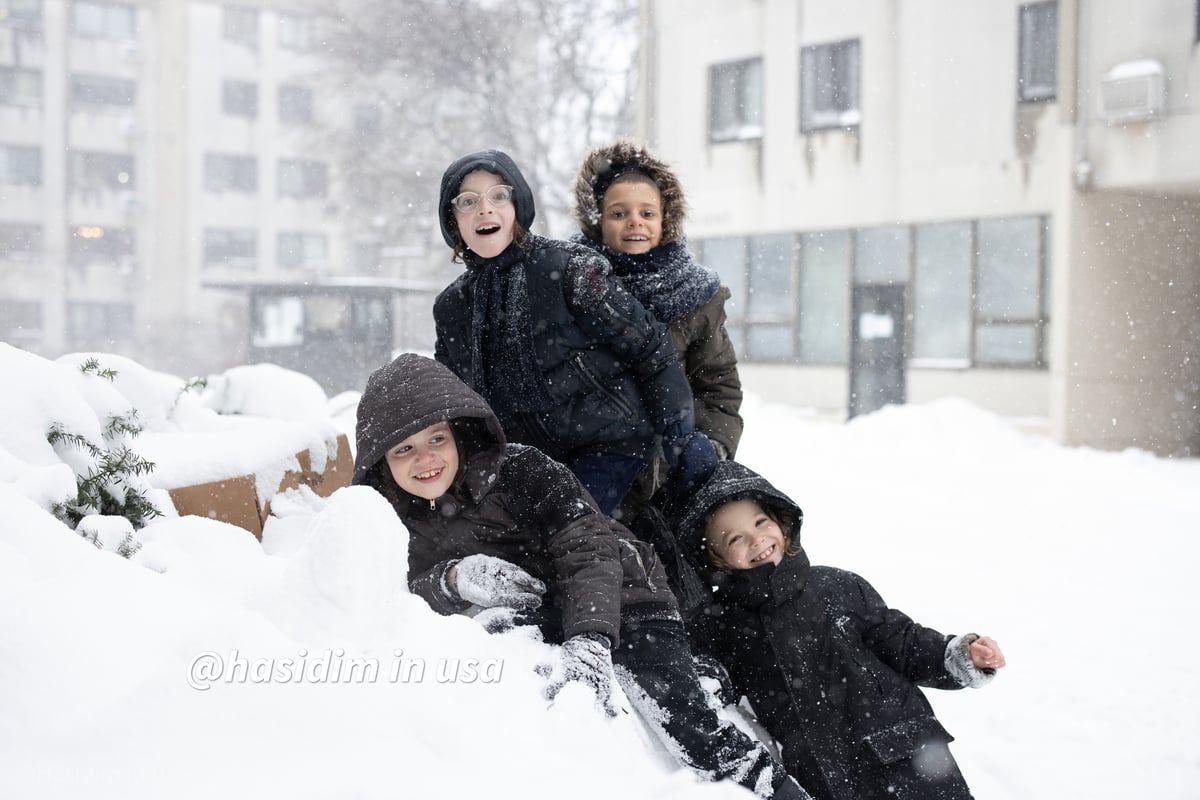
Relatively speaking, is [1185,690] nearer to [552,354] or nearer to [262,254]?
[552,354]

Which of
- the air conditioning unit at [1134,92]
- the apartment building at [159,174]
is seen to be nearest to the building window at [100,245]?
the apartment building at [159,174]

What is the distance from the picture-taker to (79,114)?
3375cm

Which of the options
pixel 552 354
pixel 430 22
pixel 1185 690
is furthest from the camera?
Result: pixel 430 22

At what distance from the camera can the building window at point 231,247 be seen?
34.8 meters

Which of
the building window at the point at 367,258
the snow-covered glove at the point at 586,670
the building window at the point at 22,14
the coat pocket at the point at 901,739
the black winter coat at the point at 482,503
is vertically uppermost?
the building window at the point at 22,14

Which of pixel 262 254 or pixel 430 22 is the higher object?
pixel 430 22

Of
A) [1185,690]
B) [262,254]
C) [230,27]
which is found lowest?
[1185,690]

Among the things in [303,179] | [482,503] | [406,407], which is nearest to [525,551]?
[482,503]

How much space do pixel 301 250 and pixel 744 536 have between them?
35.1 m

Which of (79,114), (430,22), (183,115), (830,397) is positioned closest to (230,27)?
(183,115)

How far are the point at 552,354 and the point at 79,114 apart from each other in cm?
3629

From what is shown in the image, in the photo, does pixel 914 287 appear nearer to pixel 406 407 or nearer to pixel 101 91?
pixel 406 407

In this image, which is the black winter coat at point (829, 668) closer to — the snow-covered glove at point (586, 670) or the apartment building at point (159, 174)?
the snow-covered glove at point (586, 670)

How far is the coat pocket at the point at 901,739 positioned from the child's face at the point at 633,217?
70.4 inches
